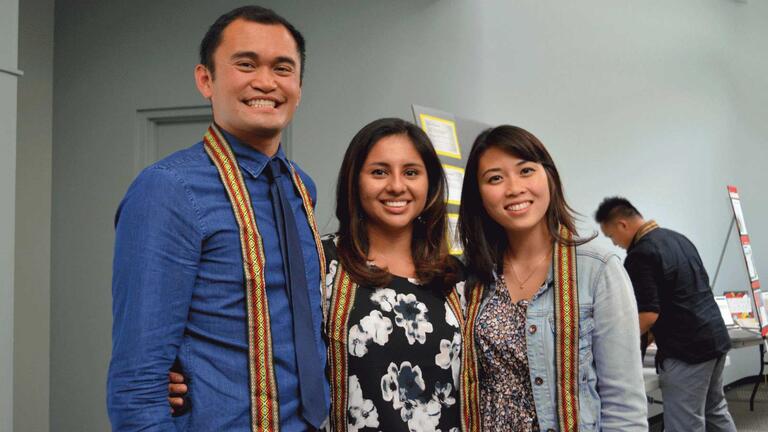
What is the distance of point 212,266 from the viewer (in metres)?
1.26

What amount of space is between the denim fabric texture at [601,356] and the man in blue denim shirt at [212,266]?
0.53 metres

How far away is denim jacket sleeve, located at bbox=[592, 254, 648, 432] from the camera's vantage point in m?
1.57

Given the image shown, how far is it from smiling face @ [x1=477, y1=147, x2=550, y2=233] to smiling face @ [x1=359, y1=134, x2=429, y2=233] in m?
0.20

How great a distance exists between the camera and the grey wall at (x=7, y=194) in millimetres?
2084

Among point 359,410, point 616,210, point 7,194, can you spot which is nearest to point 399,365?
point 359,410

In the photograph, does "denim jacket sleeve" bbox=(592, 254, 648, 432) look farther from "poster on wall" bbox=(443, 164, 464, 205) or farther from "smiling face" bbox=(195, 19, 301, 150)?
"poster on wall" bbox=(443, 164, 464, 205)

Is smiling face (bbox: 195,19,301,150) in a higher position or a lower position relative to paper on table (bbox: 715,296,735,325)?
higher

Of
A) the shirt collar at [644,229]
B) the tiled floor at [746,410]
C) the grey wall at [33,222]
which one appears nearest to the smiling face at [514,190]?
the shirt collar at [644,229]

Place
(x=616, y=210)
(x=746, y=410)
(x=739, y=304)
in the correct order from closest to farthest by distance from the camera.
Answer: (x=616, y=210) < (x=739, y=304) < (x=746, y=410)

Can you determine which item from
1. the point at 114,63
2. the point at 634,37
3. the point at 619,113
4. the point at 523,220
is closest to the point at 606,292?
the point at 523,220

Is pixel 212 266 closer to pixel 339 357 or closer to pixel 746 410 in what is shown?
pixel 339 357

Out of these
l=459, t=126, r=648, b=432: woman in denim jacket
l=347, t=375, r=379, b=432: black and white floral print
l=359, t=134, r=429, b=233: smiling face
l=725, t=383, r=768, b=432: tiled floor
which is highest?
l=359, t=134, r=429, b=233: smiling face

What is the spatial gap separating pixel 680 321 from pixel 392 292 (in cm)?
278

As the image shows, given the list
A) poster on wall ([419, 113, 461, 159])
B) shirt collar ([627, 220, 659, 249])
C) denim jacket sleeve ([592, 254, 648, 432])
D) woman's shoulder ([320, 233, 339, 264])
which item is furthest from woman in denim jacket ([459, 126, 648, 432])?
shirt collar ([627, 220, 659, 249])
